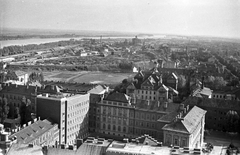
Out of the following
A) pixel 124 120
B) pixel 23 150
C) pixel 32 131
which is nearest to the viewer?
pixel 23 150

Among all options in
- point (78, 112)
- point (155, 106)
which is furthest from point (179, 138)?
point (78, 112)

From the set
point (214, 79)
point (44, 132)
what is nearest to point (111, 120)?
point (44, 132)

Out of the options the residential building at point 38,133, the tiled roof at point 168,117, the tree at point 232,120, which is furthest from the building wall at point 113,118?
the tree at point 232,120

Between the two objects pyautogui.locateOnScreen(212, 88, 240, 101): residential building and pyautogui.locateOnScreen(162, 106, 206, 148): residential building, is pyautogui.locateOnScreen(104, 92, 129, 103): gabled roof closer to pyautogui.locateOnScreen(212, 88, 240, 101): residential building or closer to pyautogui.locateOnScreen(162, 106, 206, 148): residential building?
pyautogui.locateOnScreen(162, 106, 206, 148): residential building

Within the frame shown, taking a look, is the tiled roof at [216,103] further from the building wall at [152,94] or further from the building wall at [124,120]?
the building wall at [124,120]

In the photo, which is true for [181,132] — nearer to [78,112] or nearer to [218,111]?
[78,112]

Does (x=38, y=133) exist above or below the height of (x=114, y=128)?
above
